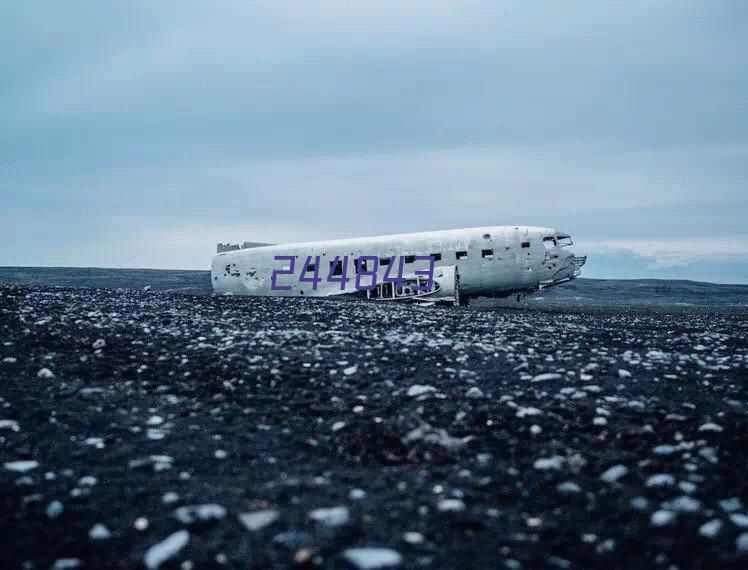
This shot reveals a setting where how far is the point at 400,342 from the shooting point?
12461 mm

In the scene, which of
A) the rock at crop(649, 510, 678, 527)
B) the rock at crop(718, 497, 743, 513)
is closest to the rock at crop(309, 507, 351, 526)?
the rock at crop(649, 510, 678, 527)

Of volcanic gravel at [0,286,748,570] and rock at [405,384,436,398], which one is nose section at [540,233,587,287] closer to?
volcanic gravel at [0,286,748,570]

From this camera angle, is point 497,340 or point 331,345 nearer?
point 331,345

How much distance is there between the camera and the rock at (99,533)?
412 cm

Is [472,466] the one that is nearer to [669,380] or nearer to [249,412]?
[249,412]

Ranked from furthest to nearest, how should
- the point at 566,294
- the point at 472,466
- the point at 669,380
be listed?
1. the point at 566,294
2. the point at 669,380
3. the point at 472,466

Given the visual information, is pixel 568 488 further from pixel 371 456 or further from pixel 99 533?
pixel 99 533

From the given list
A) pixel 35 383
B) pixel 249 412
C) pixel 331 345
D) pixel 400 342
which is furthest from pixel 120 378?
pixel 400 342

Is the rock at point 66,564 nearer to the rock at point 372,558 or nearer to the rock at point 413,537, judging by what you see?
the rock at point 372,558

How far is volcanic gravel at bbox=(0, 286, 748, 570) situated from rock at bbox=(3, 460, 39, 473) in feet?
0.09

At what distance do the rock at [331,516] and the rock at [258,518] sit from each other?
339 mm

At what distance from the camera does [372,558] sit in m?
3.70

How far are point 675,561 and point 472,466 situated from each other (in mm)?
2124

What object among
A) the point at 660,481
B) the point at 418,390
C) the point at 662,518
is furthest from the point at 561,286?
the point at 662,518
